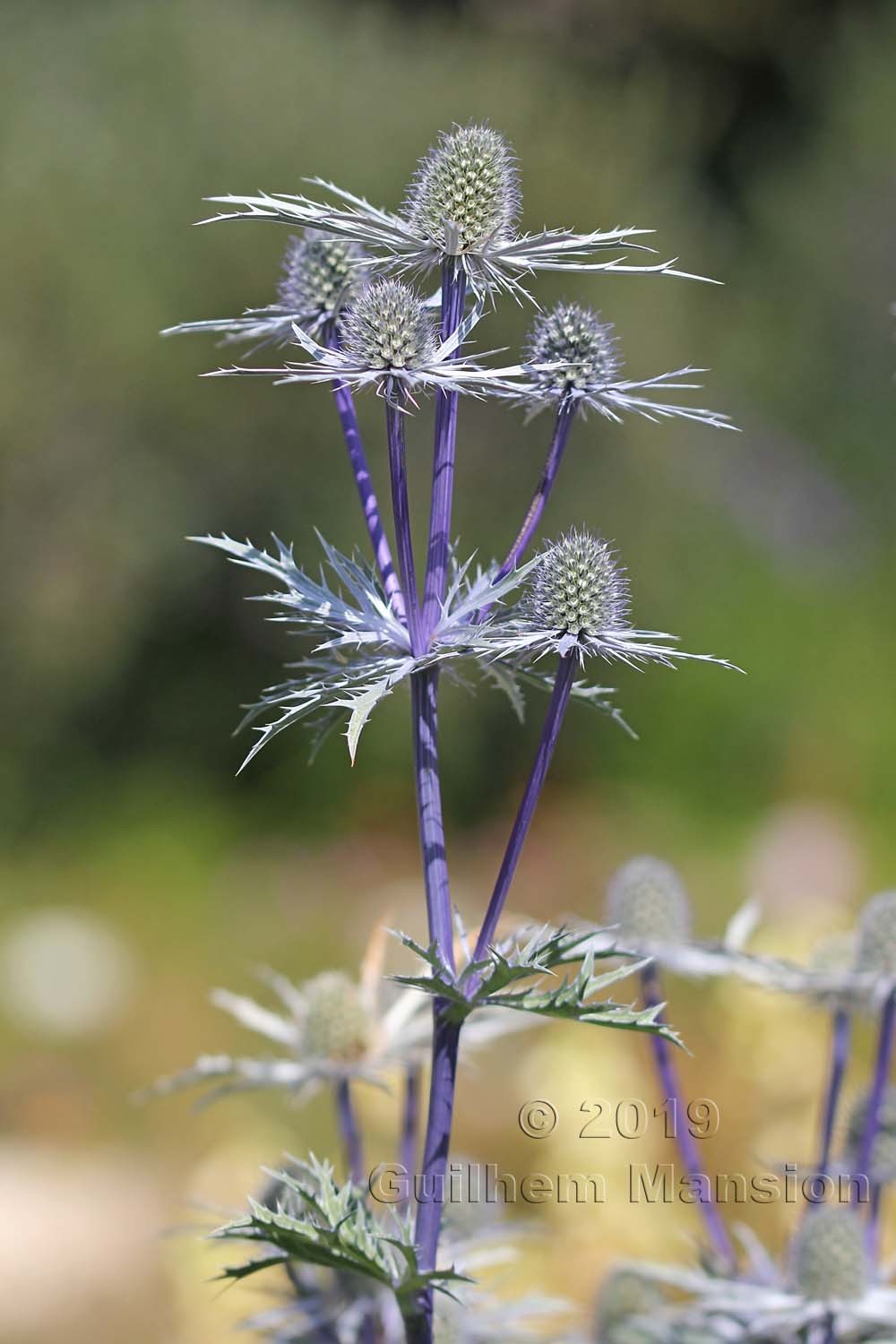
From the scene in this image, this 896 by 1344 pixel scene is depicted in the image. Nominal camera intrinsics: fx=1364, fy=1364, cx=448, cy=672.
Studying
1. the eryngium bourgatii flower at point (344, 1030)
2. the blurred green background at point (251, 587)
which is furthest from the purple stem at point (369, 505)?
the blurred green background at point (251, 587)

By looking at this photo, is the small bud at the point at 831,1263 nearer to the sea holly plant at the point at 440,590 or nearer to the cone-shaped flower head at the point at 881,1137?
the cone-shaped flower head at the point at 881,1137

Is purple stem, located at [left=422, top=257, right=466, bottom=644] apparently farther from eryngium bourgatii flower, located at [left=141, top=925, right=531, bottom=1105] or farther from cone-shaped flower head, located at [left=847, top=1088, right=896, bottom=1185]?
cone-shaped flower head, located at [left=847, top=1088, right=896, bottom=1185]

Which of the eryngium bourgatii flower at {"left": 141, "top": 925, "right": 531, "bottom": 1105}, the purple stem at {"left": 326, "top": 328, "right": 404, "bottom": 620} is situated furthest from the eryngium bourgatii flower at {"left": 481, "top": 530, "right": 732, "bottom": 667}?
the eryngium bourgatii flower at {"left": 141, "top": 925, "right": 531, "bottom": 1105}

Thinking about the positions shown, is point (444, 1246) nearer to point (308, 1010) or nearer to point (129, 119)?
point (308, 1010)

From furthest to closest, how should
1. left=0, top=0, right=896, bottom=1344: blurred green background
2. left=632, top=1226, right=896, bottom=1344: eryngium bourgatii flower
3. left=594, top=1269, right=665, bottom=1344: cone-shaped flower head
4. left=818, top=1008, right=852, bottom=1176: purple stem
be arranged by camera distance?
left=0, top=0, right=896, bottom=1344: blurred green background < left=594, top=1269, right=665, bottom=1344: cone-shaped flower head < left=818, top=1008, right=852, bottom=1176: purple stem < left=632, top=1226, right=896, bottom=1344: eryngium bourgatii flower

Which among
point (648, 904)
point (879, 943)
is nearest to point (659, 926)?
point (648, 904)

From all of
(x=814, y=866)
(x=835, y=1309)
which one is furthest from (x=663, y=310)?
(x=835, y=1309)
